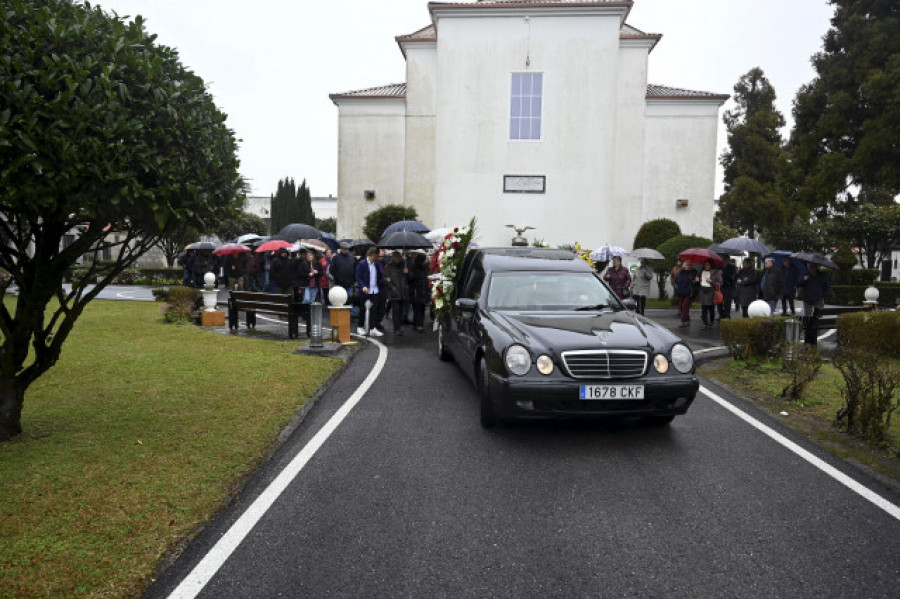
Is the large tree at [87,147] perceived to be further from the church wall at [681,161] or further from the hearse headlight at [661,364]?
the church wall at [681,161]

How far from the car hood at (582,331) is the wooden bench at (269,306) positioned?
256 inches

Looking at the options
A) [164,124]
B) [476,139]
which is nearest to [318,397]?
[164,124]

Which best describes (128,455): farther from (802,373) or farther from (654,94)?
(654,94)

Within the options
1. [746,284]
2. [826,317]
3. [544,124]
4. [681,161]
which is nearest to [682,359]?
[826,317]

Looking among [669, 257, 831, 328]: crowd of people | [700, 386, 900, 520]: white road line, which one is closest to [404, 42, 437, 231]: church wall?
[669, 257, 831, 328]: crowd of people

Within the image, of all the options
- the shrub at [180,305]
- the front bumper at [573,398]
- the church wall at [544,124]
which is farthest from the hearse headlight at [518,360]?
the church wall at [544,124]

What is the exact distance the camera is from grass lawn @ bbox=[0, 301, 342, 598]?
3479 mm

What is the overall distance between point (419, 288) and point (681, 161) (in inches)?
901

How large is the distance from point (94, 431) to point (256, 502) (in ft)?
8.27

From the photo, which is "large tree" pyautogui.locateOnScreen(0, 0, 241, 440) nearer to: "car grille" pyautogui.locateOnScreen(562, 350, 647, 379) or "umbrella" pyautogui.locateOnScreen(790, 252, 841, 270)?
"car grille" pyautogui.locateOnScreen(562, 350, 647, 379)

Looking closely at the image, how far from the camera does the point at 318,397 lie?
25.0 feet

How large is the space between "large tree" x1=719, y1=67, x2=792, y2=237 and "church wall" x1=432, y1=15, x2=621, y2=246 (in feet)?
70.6

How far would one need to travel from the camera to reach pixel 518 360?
569 centimetres

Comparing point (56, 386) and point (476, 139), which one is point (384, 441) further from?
point (476, 139)
